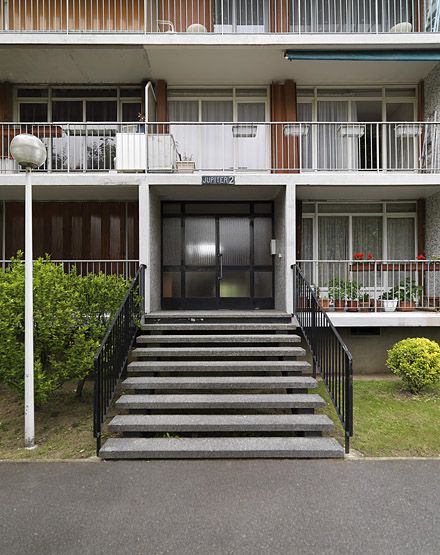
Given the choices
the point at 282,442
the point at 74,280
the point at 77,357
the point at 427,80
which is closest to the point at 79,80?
the point at 74,280

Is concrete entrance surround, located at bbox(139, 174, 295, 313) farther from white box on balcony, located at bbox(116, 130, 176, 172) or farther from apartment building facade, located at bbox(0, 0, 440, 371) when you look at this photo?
white box on balcony, located at bbox(116, 130, 176, 172)

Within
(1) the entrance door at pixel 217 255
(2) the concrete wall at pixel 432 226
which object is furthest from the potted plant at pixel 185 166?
(2) the concrete wall at pixel 432 226

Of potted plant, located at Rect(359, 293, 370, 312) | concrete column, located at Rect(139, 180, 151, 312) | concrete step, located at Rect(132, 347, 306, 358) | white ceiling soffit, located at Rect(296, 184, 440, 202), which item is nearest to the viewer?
concrete step, located at Rect(132, 347, 306, 358)

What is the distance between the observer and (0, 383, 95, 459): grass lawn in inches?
177

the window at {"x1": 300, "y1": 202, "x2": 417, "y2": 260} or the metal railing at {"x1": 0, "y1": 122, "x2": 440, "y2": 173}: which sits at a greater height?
the metal railing at {"x1": 0, "y1": 122, "x2": 440, "y2": 173}

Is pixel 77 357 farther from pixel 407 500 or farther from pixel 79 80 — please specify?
pixel 79 80

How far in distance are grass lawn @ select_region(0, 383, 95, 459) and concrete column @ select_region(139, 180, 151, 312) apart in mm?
2160

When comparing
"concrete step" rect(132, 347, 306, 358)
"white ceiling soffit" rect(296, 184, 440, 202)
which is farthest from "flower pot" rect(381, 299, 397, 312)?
"concrete step" rect(132, 347, 306, 358)

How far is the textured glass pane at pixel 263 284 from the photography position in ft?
30.2

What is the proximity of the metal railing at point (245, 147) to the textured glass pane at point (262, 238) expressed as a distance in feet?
4.01

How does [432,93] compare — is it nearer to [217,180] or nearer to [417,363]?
[217,180]

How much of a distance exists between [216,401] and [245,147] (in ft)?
20.4

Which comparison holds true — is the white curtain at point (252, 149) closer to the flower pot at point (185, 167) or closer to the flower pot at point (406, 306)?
the flower pot at point (185, 167)

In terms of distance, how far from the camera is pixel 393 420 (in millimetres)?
5305
